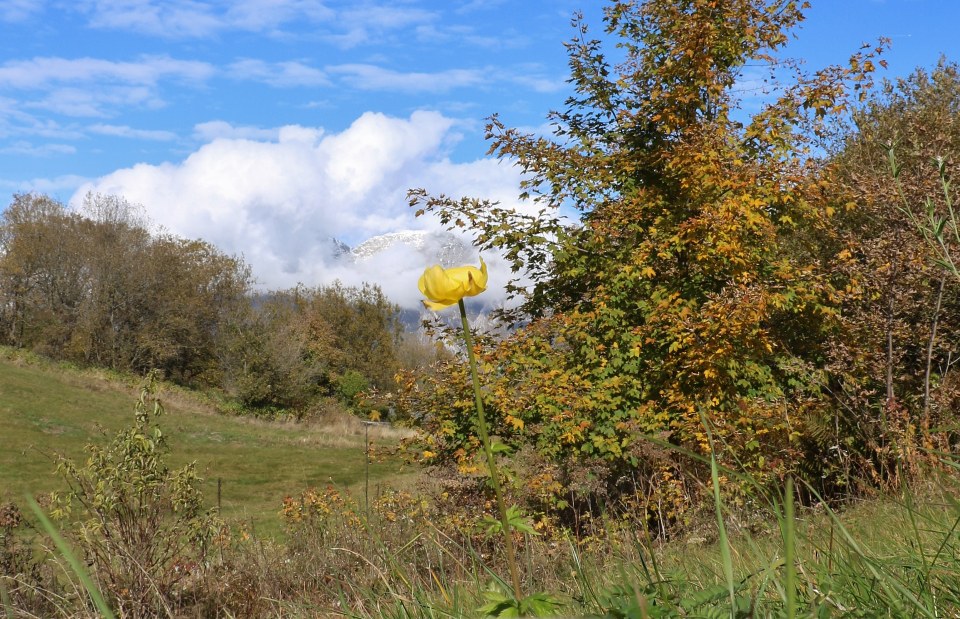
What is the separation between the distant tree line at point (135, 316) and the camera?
34031 millimetres

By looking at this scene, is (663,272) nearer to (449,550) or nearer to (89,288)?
(449,550)

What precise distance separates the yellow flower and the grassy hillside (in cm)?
1187

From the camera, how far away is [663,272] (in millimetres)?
7641

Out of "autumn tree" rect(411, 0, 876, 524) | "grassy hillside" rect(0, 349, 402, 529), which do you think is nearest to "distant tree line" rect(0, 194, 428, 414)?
"grassy hillside" rect(0, 349, 402, 529)

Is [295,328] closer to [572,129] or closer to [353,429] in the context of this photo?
[353,429]

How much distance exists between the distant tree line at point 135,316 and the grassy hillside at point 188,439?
5.10m

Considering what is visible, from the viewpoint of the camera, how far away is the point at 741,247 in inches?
283

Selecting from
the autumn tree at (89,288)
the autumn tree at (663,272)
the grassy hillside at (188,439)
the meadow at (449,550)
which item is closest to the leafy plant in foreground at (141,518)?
the meadow at (449,550)

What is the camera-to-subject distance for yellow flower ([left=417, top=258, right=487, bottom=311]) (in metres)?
1.45

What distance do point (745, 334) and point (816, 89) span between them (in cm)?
286

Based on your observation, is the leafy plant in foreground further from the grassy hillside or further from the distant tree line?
the distant tree line

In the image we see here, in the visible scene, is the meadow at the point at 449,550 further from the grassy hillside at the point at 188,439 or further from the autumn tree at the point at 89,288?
the autumn tree at the point at 89,288

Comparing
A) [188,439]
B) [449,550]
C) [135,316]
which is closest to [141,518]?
[449,550]

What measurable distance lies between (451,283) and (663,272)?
21.3 ft
